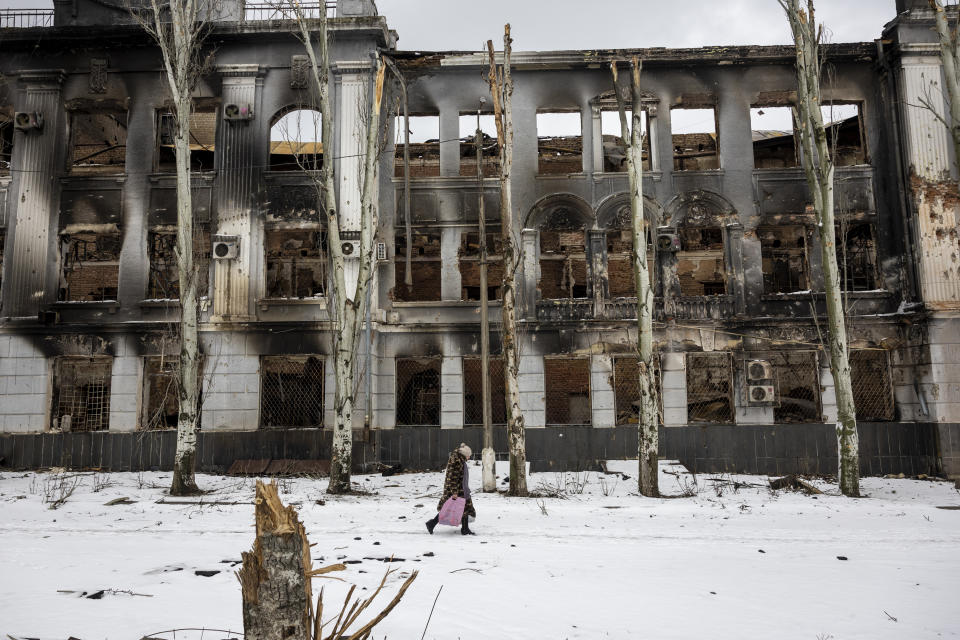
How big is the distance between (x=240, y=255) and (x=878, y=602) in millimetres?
16727

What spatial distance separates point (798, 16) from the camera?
1552 centimetres

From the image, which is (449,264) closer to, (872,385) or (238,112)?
(238,112)

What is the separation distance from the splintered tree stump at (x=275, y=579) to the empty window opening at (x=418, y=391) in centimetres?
1573

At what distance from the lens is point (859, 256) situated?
64.9 ft

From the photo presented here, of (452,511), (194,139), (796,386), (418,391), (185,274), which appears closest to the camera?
(452,511)

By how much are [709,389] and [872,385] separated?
4.33m

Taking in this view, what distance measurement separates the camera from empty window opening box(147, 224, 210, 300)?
1908 centimetres

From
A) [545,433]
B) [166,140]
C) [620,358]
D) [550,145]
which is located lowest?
[545,433]

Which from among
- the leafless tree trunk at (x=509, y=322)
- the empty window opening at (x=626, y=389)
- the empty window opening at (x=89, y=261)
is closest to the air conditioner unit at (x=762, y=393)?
the empty window opening at (x=626, y=389)

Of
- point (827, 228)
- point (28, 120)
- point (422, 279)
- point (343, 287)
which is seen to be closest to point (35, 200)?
point (28, 120)

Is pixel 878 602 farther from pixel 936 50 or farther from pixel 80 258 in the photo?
pixel 80 258

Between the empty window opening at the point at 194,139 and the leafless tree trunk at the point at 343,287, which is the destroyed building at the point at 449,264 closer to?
the empty window opening at the point at 194,139

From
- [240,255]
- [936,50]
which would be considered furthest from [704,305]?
[240,255]

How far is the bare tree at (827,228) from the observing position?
14.3m
